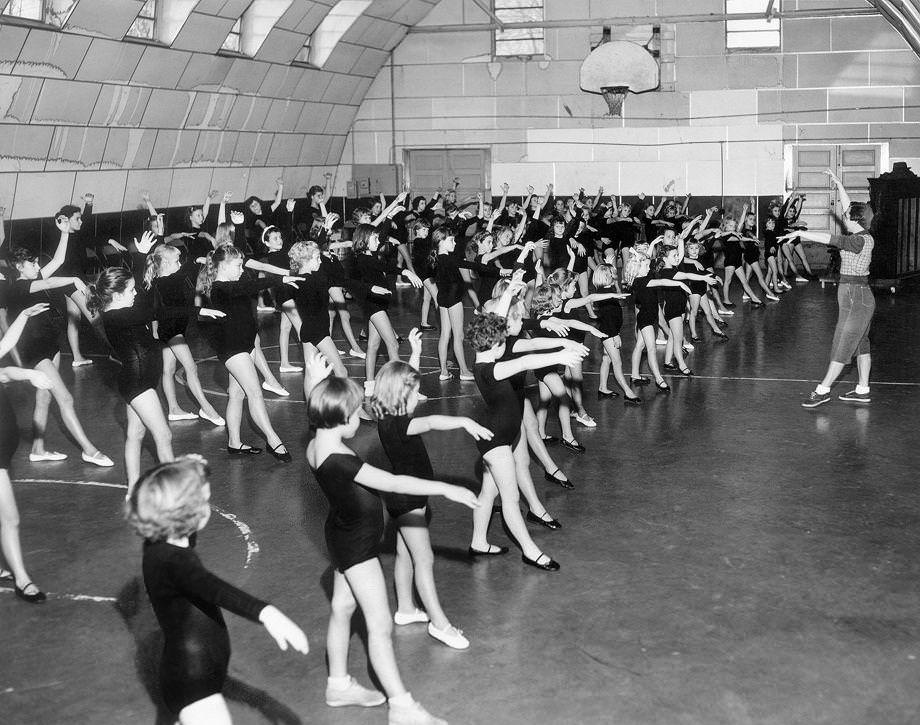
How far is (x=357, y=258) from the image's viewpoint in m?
11.5

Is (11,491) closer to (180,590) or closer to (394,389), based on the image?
(394,389)

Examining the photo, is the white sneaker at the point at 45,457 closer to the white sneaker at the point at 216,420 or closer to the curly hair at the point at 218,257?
the white sneaker at the point at 216,420

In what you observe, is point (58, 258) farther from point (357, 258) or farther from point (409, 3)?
point (409, 3)

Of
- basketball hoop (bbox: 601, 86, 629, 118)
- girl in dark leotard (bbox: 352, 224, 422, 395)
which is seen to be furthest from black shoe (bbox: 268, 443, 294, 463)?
basketball hoop (bbox: 601, 86, 629, 118)

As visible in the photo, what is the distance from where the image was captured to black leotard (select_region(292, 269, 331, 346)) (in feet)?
32.8

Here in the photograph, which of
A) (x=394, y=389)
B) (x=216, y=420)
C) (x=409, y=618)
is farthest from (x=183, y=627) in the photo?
(x=216, y=420)

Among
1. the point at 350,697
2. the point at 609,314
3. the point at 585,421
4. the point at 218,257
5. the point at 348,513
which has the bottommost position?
the point at 350,697

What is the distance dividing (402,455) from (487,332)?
1.26m

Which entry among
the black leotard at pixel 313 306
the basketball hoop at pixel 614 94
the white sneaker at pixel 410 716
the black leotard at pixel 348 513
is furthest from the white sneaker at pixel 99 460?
the basketball hoop at pixel 614 94

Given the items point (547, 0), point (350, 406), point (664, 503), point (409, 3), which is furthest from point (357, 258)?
point (547, 0)

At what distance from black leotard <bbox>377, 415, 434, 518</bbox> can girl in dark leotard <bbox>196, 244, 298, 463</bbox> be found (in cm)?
377

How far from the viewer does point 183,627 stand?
148 inches

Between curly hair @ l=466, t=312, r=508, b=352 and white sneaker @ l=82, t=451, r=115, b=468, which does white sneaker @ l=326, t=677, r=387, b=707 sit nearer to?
curly hair @ l=466, t=312, r=508, b=352

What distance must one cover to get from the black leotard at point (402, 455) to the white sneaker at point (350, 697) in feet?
2.87
